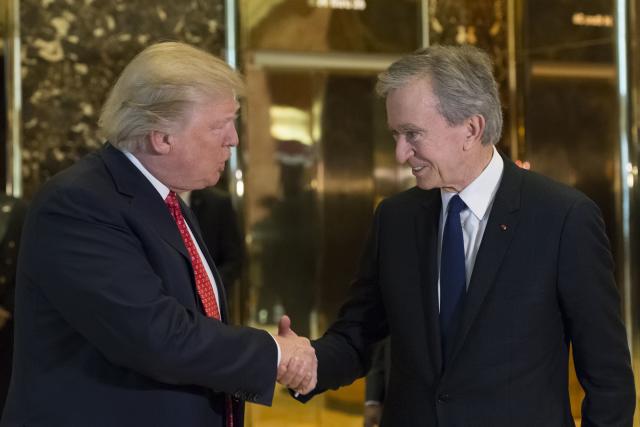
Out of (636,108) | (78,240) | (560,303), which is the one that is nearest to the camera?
(78,240)

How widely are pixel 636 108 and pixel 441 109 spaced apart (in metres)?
3.63

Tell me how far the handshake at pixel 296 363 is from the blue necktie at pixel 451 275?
384mm

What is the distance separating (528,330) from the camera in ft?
9.09

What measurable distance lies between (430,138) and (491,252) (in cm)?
36

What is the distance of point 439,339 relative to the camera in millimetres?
2824

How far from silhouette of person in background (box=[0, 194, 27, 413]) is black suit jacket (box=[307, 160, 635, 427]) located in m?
2.14

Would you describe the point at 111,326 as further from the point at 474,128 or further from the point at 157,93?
the point at 474,128

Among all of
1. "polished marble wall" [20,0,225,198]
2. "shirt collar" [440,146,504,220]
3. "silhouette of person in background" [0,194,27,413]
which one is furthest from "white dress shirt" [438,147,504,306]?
"polished marble wall" [20,0,225,198]

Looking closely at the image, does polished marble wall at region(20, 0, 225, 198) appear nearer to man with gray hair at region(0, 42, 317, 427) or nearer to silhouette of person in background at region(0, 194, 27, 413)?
silhouette of person in background at region(0, 194, 27, 413)

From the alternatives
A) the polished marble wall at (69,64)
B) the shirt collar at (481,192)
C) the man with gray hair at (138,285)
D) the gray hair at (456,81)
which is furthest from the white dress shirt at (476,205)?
the polished marble wall at (69,64)

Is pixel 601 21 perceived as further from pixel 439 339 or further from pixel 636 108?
pixel 439 339

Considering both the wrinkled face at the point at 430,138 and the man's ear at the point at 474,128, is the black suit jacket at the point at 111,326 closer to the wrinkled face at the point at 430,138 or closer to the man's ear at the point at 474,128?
the wrinkled face at the point at 430,138

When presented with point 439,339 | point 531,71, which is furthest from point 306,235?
point 439,339

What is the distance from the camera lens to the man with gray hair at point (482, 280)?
9.09 ft
